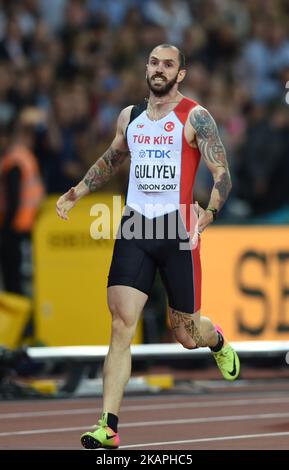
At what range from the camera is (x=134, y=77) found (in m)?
19.9

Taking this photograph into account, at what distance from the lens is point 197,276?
10562 mm

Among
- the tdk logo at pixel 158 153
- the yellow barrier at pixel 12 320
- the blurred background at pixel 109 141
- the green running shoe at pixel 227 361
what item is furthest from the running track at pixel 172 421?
the tdk logo at pixel 158 153

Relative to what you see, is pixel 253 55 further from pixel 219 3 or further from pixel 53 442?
pixel 53 442

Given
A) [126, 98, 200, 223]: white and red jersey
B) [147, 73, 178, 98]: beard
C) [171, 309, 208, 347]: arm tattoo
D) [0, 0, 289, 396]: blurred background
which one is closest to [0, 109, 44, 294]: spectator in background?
[0, 0, 289, 396]: blurred background

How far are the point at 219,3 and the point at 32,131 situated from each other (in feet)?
15.8

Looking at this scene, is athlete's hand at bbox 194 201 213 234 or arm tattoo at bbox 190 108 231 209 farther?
arm tattoo at bbox 190 108 231 209

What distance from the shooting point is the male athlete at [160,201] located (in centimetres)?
1034

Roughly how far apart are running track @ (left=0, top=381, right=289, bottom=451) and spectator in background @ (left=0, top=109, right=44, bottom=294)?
3.30 meters

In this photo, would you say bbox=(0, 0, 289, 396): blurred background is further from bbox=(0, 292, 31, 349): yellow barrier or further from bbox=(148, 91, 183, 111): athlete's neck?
bbox=(148, 91, 183, 111): athlete's neck

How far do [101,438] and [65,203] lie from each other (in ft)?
5.25

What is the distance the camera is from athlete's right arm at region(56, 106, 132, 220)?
10.7m

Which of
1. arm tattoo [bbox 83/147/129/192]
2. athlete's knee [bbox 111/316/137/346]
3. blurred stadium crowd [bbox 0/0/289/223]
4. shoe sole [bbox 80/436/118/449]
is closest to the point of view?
shoe sole [bbox 80/436/118/449]

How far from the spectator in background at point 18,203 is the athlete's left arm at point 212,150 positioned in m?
7.00
